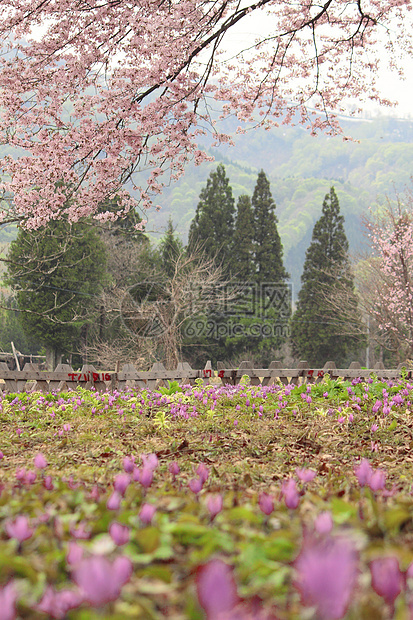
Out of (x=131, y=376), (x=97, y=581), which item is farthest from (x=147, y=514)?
(x=131, y=376)

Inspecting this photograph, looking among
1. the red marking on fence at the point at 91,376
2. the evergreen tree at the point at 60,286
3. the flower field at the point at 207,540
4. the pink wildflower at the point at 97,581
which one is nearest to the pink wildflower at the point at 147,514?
the flower field at the point at 207,540

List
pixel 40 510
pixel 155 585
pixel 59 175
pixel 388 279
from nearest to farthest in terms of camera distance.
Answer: pixel 155 585 < pixel 40 510 < pixel 59 175 < pixel 388 279

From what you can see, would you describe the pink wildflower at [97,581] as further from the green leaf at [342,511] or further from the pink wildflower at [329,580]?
the green leaf at [342,511]

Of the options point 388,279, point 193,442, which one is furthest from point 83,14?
point 388,279

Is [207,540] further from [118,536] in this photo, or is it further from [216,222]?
[216,222]

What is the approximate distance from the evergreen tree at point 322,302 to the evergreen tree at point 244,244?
→ 157 inches

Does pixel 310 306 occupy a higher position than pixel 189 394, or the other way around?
pixel 310 306

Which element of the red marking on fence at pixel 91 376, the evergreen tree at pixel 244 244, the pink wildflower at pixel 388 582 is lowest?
the red marking on fence at pixel 91 376

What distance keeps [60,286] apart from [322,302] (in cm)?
1644

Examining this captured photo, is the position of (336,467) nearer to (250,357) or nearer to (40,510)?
(40,510)

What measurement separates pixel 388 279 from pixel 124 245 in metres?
16.0

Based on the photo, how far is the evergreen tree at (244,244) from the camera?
3350cm

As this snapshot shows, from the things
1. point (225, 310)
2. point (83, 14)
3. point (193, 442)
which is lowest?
point (193, 442)

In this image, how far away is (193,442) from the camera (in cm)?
463
